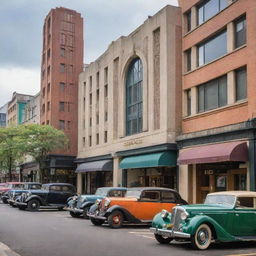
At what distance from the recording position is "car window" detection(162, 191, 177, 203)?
20203mm

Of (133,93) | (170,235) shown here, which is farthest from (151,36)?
(170,235)

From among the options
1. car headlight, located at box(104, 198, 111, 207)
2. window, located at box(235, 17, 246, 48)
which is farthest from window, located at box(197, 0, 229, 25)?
car headlight, located at box(104, 198, 111, 207)

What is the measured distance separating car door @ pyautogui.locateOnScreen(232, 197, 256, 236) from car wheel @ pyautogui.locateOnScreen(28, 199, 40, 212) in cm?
1821

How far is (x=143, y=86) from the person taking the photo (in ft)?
120

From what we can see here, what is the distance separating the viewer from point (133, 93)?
39594mm

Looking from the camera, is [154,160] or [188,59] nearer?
[154,160]

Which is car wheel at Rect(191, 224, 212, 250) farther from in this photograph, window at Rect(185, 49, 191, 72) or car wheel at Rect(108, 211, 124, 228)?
window at Rect(185, 49, 191, 72)

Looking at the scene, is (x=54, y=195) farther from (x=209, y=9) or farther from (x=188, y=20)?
(x=209, y=9)

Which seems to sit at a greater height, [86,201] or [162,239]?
[86,201]

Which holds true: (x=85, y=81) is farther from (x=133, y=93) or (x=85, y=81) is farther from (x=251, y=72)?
(x=251, y=72)

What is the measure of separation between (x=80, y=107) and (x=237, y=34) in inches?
1132

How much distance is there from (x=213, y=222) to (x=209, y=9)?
20.2m

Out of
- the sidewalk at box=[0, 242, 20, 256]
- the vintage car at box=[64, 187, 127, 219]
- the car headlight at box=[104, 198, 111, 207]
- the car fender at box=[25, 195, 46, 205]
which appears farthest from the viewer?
the car fender at box=[25, 195, 46, 205]

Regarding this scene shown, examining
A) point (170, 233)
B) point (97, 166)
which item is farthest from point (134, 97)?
point (170, 233)
